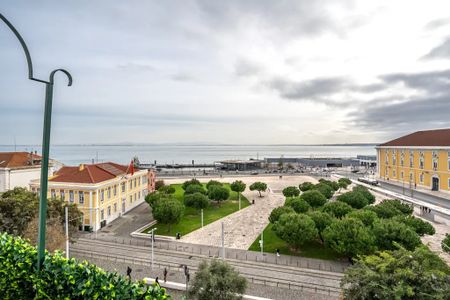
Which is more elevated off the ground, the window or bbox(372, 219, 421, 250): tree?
the window

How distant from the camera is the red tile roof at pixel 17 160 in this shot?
140 feet

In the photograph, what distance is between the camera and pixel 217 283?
52.0 feet

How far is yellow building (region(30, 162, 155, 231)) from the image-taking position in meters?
35.5

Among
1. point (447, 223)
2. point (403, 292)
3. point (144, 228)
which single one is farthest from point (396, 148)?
point (403, 292)

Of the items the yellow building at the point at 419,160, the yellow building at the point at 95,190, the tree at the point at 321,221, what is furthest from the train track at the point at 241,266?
the yellow building at the point at 419,160

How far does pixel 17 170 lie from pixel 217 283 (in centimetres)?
4017

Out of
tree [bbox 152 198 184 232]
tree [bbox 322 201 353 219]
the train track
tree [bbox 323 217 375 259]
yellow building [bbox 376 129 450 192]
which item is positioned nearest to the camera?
the train track

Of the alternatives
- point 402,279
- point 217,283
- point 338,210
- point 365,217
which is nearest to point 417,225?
point 365,217

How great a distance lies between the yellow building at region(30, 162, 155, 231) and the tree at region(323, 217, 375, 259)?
26622mm

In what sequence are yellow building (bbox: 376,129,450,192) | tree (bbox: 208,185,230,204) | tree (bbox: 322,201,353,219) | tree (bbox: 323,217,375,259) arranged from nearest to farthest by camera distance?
tree (bbox: 323,217,375,259)
tree (bbox: 322,201,353,219)
tree (bbox: 208,185,230,204)
yellow building (bbox: 376,129,450,192)

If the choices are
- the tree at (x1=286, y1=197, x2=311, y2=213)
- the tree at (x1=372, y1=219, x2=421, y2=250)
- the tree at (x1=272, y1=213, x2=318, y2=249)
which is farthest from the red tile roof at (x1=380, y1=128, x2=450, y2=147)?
the tree at (x1=272, y1=213, x2=318, y2=249)

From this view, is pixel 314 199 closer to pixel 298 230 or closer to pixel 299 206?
pixel 299 206

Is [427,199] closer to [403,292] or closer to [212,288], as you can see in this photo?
[403,292]

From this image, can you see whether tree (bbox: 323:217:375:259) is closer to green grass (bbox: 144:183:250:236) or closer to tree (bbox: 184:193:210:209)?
green grass (bbox: 144:183:250:236)
